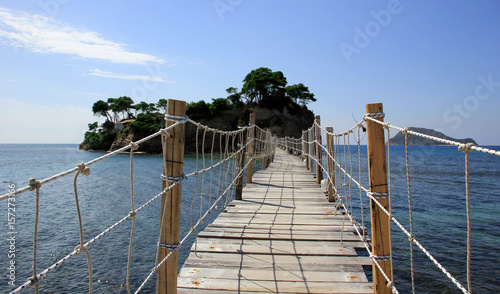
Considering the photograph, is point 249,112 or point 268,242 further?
point 249,112

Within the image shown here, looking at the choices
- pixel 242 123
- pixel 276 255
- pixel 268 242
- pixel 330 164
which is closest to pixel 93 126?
pixel 242 123

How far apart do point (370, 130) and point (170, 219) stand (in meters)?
1.44

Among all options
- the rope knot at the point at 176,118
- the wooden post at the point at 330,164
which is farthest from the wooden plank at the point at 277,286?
the wooden post at the point at 330,164

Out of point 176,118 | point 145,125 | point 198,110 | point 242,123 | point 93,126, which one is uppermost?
point 198,110

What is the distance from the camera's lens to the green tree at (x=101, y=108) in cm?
5956

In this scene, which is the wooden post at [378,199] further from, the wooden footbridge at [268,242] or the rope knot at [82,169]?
the rope knot at [82,169]

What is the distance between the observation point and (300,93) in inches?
2058

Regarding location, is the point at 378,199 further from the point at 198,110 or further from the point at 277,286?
the point at 198,110

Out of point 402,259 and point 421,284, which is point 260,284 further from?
point 402,259

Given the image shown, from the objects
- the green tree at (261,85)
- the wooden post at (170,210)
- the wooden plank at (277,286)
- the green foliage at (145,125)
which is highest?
the green tree at (261,85)

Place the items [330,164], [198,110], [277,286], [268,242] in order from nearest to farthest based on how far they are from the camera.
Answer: [277,286], [268,242], [330,164], [198,110]

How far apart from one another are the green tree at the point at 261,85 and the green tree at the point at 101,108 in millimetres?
29956

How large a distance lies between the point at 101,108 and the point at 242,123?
104 feet

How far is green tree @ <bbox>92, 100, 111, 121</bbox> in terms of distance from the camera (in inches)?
2345
